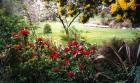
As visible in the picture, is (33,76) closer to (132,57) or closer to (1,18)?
(132,57)

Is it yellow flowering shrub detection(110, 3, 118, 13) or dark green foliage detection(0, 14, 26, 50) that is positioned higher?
yellow flowering shrub detection(110, 3, 118, 13)

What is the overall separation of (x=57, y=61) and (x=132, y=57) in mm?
1785

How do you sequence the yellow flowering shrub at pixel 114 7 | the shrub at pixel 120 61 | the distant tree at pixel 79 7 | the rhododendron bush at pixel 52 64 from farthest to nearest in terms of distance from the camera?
the distant tree at pixel 79 7 → the yellow flowering shrub at pixel 114 7 → the rhododendron bush at pixel 52 64 → the shrub at pixel 120 61

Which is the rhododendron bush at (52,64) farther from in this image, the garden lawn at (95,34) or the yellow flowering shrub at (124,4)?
the garden lawn at (95,34)

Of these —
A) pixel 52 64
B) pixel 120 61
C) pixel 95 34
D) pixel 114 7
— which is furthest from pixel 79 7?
pixel 120 61

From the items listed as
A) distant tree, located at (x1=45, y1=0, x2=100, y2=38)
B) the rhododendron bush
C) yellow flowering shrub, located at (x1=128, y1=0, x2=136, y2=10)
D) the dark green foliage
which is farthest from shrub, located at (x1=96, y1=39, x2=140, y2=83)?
distant tree, located at (x1=45, y1=0, x2=100, y2=38)

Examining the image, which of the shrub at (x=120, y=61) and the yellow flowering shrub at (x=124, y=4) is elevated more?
the yellow flowering shrub at (x=124, y=4)

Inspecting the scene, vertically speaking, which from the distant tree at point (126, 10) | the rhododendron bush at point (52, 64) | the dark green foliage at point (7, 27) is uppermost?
the distant tree at point (126, 10)

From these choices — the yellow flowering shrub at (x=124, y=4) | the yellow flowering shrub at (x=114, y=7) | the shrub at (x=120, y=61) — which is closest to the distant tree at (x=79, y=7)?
the yellow flowering shrub at (x=114, y=7)

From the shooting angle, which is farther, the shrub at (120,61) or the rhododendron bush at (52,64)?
the rhododendron bush at (52,64)

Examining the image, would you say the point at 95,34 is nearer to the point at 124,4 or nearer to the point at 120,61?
the point at 124,4

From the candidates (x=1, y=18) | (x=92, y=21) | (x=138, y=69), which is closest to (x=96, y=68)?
(x=138, y=69)

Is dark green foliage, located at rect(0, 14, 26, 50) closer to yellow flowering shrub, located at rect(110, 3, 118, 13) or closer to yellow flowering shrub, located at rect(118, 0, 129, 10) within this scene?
yellow flowering shrub, located at rect(110, 3, 118, 13)

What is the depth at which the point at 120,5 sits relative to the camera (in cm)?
989
